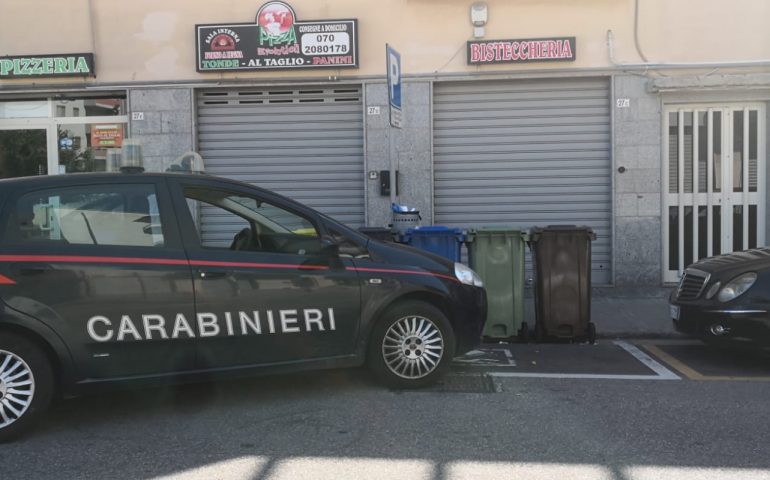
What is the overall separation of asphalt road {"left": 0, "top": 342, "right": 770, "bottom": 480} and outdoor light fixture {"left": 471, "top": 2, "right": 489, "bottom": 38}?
20.0 feet

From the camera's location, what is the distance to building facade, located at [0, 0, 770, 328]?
10.1m

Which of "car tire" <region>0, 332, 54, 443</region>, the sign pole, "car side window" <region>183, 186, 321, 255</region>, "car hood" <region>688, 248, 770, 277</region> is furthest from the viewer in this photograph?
the sign pole

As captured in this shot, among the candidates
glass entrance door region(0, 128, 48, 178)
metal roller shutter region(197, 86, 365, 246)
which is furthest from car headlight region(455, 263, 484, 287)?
glass entrance door region(0, 128, 48, 178)

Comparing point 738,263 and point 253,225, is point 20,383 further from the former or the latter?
point 738,263

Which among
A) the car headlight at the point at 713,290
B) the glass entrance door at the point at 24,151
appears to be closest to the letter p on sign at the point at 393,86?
the car headlight at the point at 713,290

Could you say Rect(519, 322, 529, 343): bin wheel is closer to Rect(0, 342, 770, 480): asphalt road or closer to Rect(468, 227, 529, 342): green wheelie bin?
Rect(468, 227, 529, 342): green wheelie bin

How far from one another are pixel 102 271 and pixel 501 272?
422cm

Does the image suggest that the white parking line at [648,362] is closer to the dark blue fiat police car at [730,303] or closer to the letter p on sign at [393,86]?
the dark blue fiat police car at [730,303]

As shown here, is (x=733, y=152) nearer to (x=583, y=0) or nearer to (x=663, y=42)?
(x=663, y=42)

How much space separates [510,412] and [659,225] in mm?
6245

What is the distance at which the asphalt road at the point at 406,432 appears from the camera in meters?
3.91

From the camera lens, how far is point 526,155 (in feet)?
34.2

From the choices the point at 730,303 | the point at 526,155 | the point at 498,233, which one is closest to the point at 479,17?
the point at 526,155

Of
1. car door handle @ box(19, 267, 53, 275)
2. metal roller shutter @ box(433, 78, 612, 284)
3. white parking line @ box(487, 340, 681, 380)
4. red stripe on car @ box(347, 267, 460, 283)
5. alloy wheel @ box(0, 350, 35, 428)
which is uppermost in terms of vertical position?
metal roller shutter @ box(433, 78, 612, 284)
